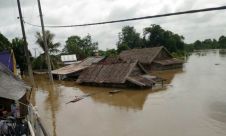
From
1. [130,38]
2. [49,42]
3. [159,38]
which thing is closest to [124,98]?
[49,42]

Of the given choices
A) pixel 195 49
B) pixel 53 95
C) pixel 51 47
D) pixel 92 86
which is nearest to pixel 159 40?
pixel 51 47

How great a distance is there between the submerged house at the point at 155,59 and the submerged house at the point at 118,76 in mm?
11606

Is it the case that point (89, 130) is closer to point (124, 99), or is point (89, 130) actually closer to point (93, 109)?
point (93, 109)

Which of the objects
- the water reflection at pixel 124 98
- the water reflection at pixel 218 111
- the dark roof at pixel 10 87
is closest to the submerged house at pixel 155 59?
the water reflection at pixel 124 98

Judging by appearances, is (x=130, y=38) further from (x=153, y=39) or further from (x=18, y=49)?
(x=18, y=49)

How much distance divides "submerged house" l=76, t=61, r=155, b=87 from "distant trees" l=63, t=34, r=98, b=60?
27.9 m

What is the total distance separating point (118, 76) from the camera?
2447 cm

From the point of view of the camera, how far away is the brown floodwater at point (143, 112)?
1276 cm

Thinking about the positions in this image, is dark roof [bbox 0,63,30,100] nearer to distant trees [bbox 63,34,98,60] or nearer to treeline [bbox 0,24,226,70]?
treeline [bbox 0,24,226,70]

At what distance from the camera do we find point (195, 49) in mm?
135500

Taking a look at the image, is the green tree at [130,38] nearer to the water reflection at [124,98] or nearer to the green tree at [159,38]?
the green tree at [159,38]

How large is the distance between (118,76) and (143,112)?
28.6 feet

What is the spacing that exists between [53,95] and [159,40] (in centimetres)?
3613

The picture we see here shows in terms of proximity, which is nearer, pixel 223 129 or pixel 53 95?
pixel 223 129
